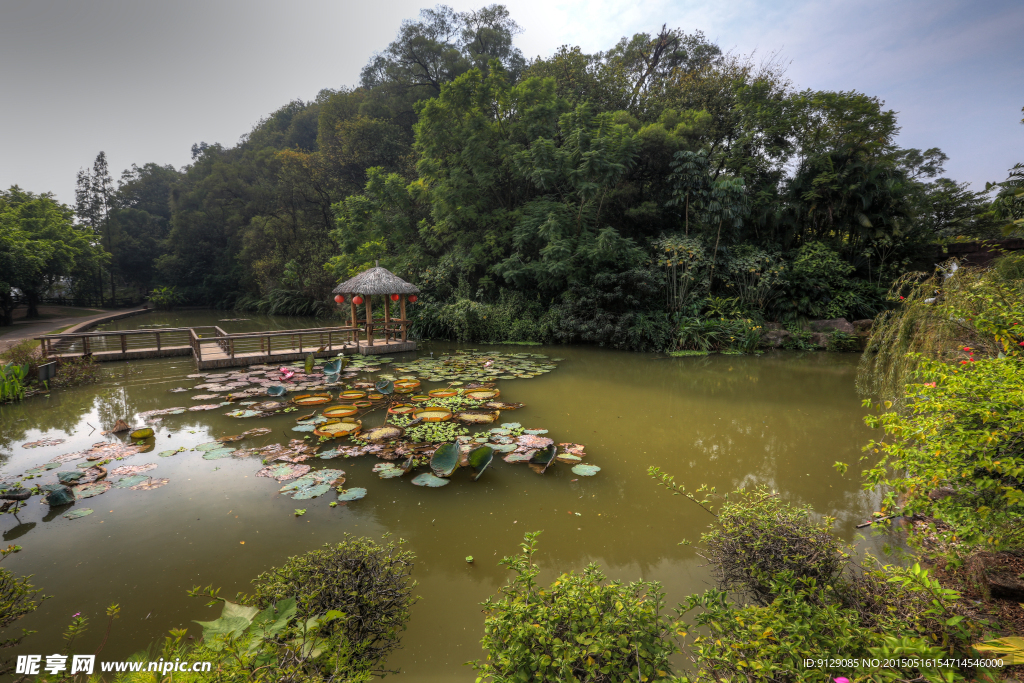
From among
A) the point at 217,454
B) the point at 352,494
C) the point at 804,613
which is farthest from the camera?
the point at 217,454

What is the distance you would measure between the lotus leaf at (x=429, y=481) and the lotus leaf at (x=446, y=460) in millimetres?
70

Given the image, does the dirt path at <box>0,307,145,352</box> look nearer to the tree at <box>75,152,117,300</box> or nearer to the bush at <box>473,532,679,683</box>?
the tree at <box>75,152,117,300</box>

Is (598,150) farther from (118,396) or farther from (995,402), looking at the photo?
(118,396)

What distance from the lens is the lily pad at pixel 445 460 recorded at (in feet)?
12.4

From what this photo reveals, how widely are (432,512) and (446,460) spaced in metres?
0.59

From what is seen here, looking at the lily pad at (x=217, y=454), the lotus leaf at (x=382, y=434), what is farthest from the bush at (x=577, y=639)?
the lily pad at (x=217, y=454)

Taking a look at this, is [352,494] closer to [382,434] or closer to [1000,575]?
[382,434]

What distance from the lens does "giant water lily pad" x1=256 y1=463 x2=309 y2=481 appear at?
12.3 ft

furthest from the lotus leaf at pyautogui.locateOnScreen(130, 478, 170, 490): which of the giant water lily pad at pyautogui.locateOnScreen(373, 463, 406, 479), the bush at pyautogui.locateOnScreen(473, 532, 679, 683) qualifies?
the bush at pyautogui.locateOnScreen(473, 532, 679, 683)

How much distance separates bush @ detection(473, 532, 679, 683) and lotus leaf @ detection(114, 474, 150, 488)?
3.89 meters

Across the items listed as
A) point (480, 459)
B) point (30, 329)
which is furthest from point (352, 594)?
point (30, 329)

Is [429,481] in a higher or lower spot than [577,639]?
lower

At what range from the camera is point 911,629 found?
4.63 ft

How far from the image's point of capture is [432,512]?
3.31 meters
